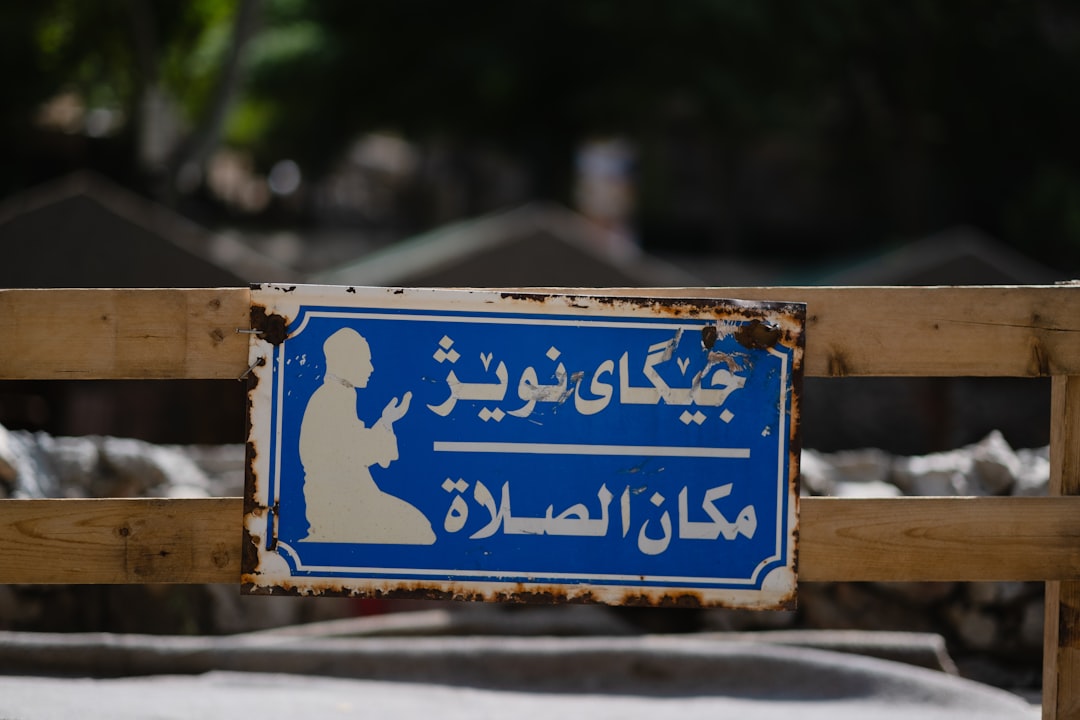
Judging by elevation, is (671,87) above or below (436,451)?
above

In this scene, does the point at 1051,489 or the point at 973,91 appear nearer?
the point at 1051,489

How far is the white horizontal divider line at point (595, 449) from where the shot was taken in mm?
2520

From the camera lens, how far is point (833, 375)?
8.56 feet

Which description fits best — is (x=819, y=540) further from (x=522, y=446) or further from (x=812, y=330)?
(x=522, y=446)

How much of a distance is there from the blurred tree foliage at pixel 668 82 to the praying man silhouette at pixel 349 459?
1672 centimetres

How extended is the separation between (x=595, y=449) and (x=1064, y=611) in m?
1.15

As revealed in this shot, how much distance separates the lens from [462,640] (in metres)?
4.44

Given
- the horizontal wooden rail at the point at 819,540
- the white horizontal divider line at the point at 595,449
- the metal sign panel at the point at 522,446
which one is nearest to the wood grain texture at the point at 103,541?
the horizontal wooden rail at the point at 819,540

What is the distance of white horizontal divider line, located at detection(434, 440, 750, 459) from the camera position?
99.2 inches

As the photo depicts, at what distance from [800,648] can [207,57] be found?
19364mm

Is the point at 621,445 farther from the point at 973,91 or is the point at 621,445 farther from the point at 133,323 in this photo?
the point at 973,91

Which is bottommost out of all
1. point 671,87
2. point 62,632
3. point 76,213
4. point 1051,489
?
point 62,632

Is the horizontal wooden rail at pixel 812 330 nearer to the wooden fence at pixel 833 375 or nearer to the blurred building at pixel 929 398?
the wooden fence at pixel 833 375

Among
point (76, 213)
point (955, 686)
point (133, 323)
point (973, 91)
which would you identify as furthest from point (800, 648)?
point (973, 91)
